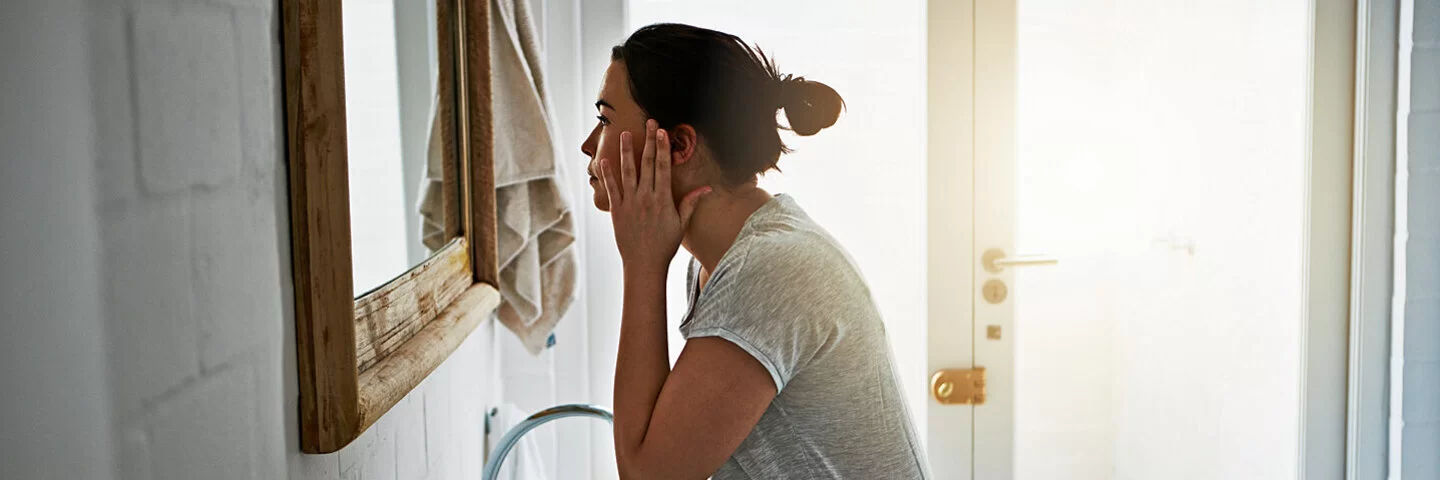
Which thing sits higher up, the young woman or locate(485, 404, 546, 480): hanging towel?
the young woman

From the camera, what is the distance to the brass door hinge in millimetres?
2199

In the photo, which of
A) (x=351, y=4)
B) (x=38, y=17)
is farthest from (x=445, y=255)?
(x=38, y=17)

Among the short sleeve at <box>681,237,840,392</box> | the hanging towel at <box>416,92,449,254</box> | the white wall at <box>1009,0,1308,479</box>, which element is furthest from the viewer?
the white wall at <box>1009,0,1308,479</box>

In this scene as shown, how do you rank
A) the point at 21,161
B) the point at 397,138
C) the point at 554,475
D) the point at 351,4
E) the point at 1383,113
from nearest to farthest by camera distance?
the point at 21,161 < the point at 351,4 < the point at 397,138 < the point at 1383,113 < the point at 554,475

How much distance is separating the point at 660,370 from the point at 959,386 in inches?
52.6

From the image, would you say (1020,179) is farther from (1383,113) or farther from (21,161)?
(21,161)

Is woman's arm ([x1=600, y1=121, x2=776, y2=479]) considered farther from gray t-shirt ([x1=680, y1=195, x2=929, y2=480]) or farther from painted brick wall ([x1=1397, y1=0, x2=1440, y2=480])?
painted brick wall ([x1=1397, y1=0, x2=1440, y2=480])

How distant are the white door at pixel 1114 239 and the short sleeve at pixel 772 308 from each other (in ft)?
4.07

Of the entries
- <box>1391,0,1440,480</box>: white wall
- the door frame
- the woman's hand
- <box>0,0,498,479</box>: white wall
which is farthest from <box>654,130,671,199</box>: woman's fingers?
<box>1391,0,1440,480</box>: white wall

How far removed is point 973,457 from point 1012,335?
10.8 inches

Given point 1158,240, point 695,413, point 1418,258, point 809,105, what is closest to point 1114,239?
point 1158,240

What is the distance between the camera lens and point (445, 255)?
108cm

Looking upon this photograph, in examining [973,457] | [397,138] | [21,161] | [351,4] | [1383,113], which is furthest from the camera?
[973,457]

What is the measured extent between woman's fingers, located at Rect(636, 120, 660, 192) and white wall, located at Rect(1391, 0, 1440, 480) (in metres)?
1.54
